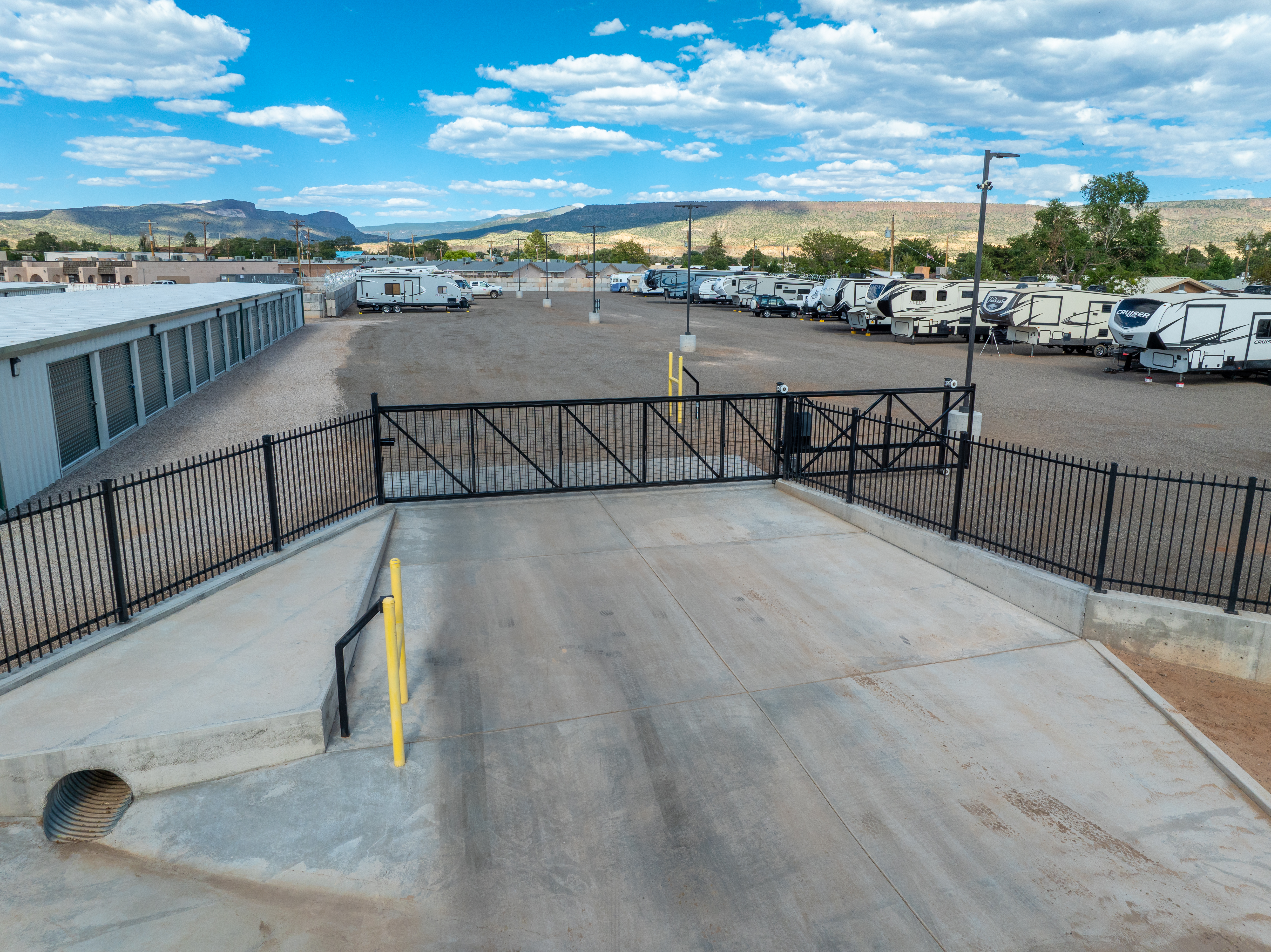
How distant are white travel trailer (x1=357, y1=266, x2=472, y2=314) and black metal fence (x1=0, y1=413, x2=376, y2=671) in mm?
49526

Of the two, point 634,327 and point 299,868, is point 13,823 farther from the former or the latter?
point 634,327

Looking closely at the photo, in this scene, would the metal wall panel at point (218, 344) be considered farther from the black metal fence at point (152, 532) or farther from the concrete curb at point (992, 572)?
the concrete curb at point (992, 572)

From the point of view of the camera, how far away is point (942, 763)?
6578 millimetres

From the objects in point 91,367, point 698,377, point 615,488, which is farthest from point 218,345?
point 615,488

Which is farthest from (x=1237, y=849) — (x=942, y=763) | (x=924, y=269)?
(x=924, y=269)

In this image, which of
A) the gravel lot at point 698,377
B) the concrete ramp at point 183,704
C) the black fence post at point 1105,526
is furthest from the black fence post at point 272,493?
the black fence post at point 1105,526

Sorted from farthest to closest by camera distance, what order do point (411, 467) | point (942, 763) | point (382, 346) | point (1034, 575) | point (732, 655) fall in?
point (382, 346) → point (411, 467) → point (1034, 575) → point (732, 655) → point (942, 763)

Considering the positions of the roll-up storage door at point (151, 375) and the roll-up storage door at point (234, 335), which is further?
the roll-up storage door at point (234, 335)

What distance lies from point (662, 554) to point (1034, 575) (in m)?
4.59

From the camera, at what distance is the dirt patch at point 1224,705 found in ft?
23.0

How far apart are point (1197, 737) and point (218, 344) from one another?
106 feet

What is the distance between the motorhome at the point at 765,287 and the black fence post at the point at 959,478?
5462cm

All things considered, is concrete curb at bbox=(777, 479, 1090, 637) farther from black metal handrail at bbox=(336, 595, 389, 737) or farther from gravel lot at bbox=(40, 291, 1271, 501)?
gravel lot at bbox=(40, 291, 1271, 501)

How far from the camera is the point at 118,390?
1975cm
